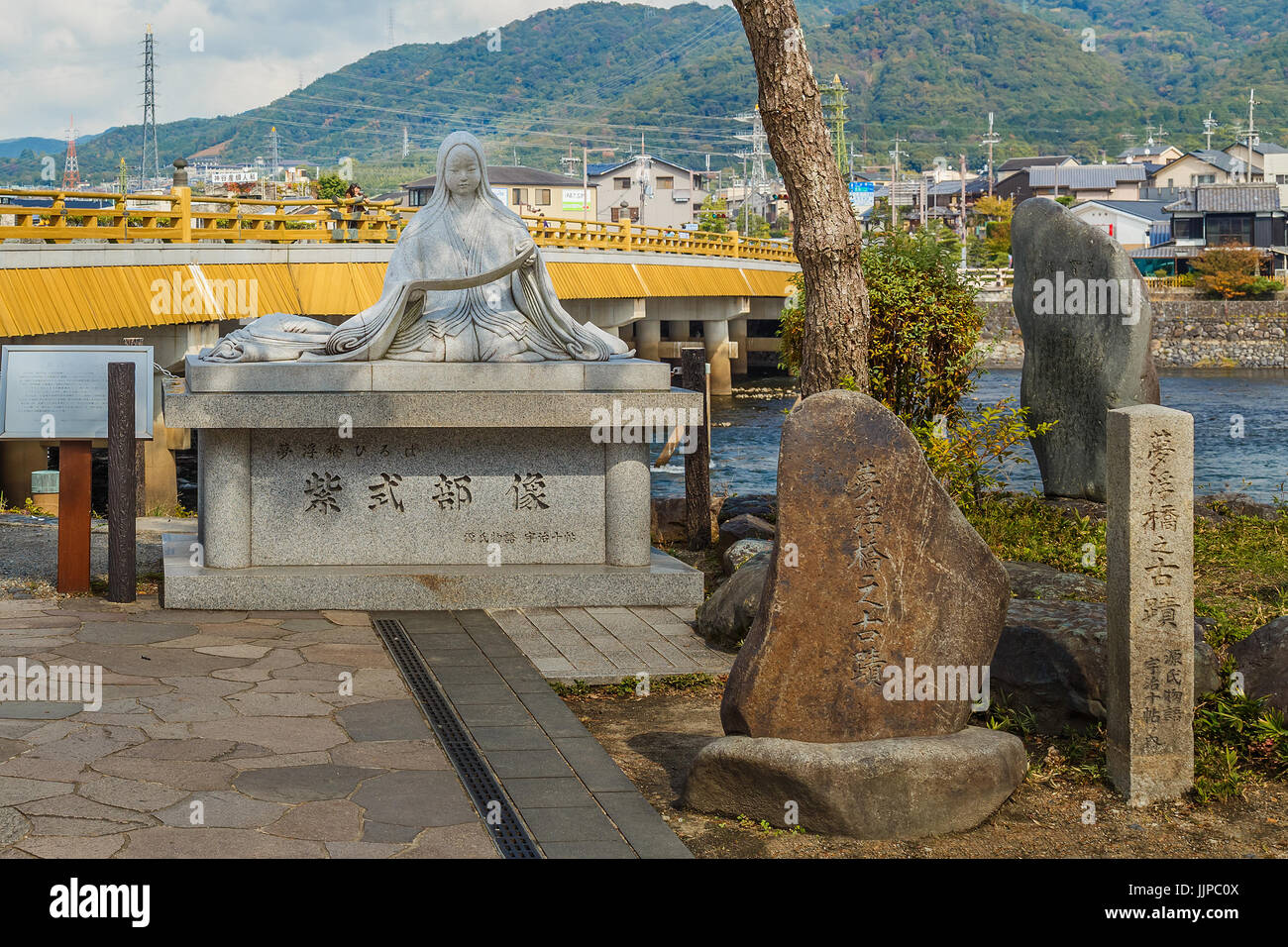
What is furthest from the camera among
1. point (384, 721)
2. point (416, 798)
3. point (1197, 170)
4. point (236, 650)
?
point (1197, 170)

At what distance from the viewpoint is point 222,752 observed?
5.67 meters

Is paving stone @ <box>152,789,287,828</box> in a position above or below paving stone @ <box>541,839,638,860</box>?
above

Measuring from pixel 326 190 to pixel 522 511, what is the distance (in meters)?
51.2

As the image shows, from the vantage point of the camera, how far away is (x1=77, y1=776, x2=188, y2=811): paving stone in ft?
16.4

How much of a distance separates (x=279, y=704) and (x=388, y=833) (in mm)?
1779

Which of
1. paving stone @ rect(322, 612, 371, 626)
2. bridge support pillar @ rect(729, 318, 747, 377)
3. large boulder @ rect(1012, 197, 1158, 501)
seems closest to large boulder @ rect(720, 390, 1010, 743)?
paving stone @ rect(322, 612, 371, 626)

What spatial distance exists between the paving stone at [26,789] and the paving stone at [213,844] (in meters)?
0.57

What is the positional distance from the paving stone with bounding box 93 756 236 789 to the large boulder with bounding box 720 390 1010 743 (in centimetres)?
208

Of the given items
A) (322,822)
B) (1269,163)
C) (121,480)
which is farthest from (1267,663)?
(1269,163)

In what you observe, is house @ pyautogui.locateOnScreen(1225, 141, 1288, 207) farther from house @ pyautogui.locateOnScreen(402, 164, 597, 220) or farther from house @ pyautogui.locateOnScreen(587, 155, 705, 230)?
house @ pyautogui.locateOnScreen(402, 164, 597, 220)

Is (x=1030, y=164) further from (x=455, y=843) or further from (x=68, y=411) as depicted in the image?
(x=455, y=843)

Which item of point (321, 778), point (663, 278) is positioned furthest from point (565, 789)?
point (663, 278)

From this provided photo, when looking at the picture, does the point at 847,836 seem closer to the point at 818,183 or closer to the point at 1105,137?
the point at 818,183

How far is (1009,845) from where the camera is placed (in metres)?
5.03
